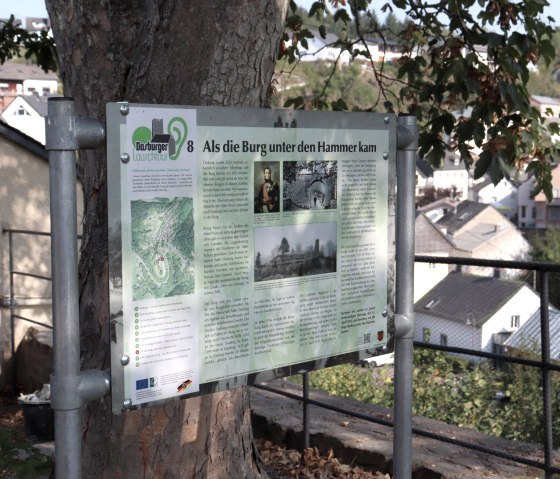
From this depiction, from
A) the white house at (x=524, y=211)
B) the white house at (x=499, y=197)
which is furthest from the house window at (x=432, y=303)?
the white house at (x=499, y=197)

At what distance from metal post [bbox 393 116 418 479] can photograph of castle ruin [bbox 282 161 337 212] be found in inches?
13.1

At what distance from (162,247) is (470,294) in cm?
3795

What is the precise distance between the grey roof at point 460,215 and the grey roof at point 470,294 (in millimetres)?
28842

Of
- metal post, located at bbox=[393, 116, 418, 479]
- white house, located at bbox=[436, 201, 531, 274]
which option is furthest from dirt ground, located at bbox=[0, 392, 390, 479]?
white house, located at bbox=[436, 201, 531, 274]

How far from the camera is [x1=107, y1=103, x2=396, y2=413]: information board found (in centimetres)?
220

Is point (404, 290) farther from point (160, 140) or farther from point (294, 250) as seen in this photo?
point (160, 140)

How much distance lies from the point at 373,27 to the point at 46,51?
9.13 feet

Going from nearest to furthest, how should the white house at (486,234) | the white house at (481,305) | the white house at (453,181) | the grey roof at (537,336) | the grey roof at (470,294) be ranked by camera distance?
1. the grey roof at (537,336)
2. the white house at (481,305)
3. the grey roof at (470,294)
4. the white house at (486,234)
5. the white house at (453,181)

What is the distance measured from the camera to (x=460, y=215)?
243 feet

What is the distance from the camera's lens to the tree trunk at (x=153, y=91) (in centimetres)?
292

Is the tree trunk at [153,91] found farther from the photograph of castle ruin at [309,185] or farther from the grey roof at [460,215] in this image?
the grey roof at [460,215]

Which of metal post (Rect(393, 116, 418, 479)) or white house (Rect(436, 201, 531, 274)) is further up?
metal post (Rect(393, 116, 418, 479))

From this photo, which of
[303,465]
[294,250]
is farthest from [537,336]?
[294,250]

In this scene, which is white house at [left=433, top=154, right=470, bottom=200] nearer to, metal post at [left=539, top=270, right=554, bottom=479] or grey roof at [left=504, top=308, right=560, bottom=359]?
grey roof at [left=504, top=308, right=560, bottom=359]
